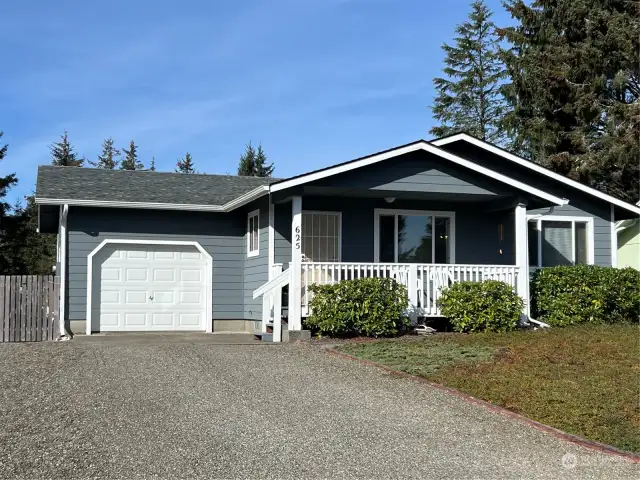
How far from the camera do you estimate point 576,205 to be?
60.1 ft

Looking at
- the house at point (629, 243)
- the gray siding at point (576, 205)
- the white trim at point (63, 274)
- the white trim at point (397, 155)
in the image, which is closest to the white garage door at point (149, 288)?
the white trim at point (63, 274)

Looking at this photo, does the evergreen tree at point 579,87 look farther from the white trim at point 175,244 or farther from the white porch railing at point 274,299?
the white porch railing at point 274,299

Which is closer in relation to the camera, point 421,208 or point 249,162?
point 421,208

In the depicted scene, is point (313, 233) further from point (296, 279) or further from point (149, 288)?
point (149, 288)

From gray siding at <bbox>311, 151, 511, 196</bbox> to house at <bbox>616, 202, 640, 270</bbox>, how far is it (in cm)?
641

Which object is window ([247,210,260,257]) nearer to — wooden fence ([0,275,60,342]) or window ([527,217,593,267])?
wooden fence ([0,275,60,342])

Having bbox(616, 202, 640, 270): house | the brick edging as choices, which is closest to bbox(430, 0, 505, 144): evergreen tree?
bbox(616, 202, 640, 270): house

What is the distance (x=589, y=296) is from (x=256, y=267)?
7.20 metres

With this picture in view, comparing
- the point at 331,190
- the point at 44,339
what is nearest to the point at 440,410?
the point at 331,190

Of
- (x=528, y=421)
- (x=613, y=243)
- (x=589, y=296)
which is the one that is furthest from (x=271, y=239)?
(x=528, y=421)

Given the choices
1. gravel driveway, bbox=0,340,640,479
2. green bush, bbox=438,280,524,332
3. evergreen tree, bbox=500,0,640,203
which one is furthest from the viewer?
evergreen tree, bbox=500,0,640,203

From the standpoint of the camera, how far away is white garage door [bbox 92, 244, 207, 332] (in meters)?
16.9

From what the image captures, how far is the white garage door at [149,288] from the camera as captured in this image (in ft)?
55.3

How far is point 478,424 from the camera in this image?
745cm
